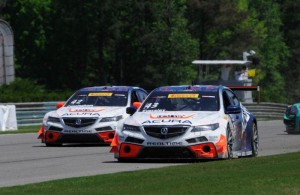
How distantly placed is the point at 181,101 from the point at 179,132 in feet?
4.57

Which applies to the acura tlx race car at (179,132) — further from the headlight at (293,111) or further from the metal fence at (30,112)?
the metal fence at (30,112)

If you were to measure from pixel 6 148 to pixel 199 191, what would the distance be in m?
12.4

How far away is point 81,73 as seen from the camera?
87250mm

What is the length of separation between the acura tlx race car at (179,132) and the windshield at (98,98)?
242 inches

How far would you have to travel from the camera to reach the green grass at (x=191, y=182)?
12664 mm

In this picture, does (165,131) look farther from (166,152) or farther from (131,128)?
(131,128)

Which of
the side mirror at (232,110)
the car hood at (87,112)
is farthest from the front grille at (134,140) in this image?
the car hood at (87,112)

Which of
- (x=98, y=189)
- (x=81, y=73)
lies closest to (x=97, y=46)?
(x=81, y=73)

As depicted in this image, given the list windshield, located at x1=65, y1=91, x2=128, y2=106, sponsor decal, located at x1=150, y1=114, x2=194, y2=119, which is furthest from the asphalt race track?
windshield, located at x1=65, y1=91, x2=128, y2=106

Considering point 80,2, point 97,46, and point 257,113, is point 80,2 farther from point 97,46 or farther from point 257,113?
point 257,113

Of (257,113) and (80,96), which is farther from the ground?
(80,96)

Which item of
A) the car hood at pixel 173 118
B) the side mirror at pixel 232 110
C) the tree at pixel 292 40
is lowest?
the tree at pixel 292 40

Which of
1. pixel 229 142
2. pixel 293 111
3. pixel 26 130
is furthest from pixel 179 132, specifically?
pixel 26 130

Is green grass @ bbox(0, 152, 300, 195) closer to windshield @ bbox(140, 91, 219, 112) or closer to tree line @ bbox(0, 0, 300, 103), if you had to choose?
windshield @ bbox(140, 91, 219, 112)
